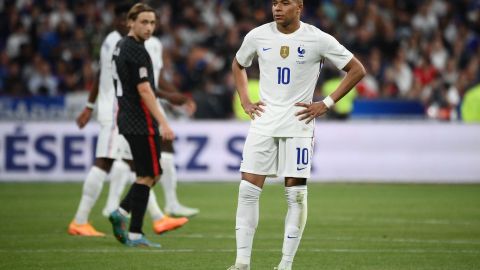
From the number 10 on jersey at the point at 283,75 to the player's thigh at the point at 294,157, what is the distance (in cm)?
45

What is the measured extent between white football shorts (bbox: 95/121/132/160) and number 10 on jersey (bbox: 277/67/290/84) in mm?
3432

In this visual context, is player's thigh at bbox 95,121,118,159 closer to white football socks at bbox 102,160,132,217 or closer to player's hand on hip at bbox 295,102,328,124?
white football socks at bbox 102,160,132,217

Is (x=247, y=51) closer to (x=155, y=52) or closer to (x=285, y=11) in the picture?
(x=285, y=11)

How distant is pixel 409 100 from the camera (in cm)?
2272

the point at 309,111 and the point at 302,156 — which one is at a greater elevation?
Answer: the point at 309,111

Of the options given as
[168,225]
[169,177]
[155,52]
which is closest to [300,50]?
[168,225]

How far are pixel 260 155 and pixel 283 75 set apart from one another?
0.64 m

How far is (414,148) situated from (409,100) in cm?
318

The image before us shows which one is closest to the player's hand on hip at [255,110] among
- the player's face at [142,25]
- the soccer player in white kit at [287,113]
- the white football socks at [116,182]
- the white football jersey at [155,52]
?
the soccer player in white kit at [287,113]

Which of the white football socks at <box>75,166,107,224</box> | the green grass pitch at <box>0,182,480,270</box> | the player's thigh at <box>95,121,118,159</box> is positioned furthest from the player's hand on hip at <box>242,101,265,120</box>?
the white football socks at <box>75,166,107,224</box>

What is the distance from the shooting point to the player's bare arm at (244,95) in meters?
8.73

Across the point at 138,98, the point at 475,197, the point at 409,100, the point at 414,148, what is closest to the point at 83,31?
the point at 409,100

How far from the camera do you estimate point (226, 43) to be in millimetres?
26031

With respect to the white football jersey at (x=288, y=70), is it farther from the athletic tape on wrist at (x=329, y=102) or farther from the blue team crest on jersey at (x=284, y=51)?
the athletic tape on wrist at (x=329, y=102)
